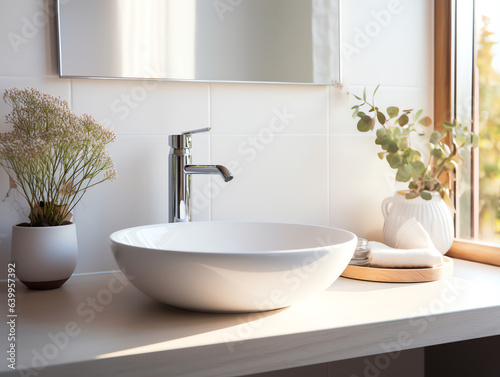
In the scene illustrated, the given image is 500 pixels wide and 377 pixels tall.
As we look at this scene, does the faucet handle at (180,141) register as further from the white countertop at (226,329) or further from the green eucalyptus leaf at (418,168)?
the green eucalyptus leaf at (418,168)

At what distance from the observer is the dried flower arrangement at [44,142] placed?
3.34ft

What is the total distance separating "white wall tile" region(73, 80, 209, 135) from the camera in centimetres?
123

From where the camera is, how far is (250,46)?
4.41ft

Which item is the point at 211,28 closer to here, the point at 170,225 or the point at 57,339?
the point at 170,225

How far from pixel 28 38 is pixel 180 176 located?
45cm

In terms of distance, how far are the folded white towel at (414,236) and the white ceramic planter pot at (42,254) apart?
2.51 ft

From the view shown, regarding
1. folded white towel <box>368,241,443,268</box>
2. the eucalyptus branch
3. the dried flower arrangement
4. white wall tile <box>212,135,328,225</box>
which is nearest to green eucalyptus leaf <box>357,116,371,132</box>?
the eucalyptus branch

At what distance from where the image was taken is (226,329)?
84cm

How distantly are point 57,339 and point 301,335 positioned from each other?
0.37m


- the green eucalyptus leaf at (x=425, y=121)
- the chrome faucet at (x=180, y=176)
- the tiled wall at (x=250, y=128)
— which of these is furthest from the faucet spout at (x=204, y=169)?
the green eucalyptus leaf at (x=425, y=121)

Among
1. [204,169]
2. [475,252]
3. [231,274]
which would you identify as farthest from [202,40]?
[475,252]

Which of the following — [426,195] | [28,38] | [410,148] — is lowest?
[426,195]

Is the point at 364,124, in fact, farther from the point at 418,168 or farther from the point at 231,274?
the point at 231,274

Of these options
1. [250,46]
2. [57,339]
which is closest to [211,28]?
[250,46]
